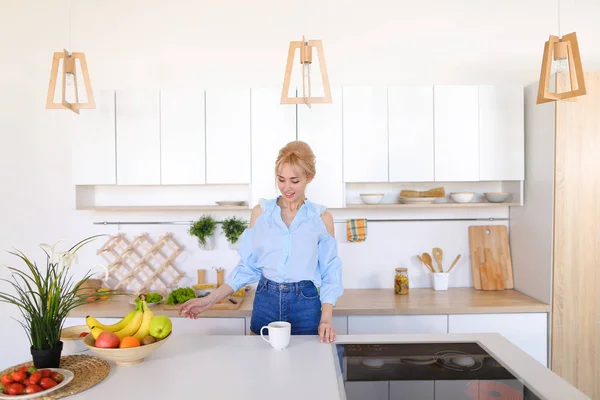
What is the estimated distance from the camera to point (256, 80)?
326 centimetres

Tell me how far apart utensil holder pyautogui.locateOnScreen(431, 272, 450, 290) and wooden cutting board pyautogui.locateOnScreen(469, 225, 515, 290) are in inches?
8.8

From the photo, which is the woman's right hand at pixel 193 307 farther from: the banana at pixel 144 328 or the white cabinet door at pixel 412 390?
the white cabinet door at pixel 412 390

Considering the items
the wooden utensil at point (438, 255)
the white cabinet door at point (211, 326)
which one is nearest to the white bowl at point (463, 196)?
the wooden utensil at point (438, 255)

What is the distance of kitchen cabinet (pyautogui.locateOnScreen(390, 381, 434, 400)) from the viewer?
1.37 metres

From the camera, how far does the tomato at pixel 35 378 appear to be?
4.24 feet

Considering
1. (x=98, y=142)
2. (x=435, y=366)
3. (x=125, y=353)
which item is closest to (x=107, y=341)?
(x=125, y=353)

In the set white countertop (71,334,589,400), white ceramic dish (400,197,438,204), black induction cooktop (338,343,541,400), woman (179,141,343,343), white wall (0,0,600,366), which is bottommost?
black induction cooktop (338,343,541,400)

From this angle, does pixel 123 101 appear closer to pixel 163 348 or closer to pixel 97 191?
pixel 97 191

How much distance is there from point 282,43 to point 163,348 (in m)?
2.30

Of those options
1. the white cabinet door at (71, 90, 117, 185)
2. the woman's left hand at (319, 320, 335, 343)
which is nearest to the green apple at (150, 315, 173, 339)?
the woman's left hand at (319, 320, 335, 343)

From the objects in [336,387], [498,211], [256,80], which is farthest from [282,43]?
[336,387]

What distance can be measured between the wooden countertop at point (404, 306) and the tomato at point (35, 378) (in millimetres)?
1401

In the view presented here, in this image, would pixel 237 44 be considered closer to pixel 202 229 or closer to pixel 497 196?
pixel 202 229

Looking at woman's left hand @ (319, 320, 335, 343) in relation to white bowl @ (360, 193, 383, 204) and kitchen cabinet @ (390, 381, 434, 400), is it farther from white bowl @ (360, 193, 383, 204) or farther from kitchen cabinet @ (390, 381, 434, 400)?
white bowl @ (360, 193, 383, 204)
